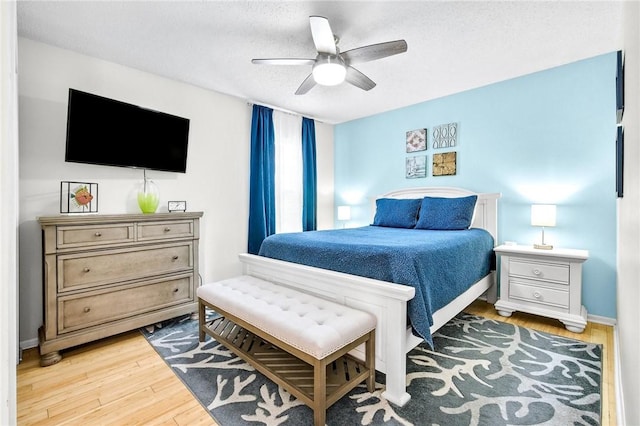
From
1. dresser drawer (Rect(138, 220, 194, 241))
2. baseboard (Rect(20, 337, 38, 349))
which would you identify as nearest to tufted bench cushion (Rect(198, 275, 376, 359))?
dresser drawer (Rect(138, 220, 194, 241))

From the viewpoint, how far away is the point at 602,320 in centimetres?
279

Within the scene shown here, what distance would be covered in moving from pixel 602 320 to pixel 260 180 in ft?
13.1

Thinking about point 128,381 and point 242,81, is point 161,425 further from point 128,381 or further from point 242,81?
point 242,81

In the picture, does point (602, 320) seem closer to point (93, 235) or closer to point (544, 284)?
point (544, 284)

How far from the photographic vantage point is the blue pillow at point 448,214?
3.31 metres

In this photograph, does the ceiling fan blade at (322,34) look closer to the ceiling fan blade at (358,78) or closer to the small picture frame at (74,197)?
the ceiling fan blade at (358,78)

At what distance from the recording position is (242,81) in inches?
130

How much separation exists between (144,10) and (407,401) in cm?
313

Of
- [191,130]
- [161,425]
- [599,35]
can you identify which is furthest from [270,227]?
[599,35]

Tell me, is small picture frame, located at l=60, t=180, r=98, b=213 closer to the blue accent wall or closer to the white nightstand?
the blue accent wall

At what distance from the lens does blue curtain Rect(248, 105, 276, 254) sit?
3961 mm

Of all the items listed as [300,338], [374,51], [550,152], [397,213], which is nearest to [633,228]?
[300,338]

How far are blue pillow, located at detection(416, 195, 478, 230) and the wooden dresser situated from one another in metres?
2.60

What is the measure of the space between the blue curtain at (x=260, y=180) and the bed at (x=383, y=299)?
1103 millimetres
